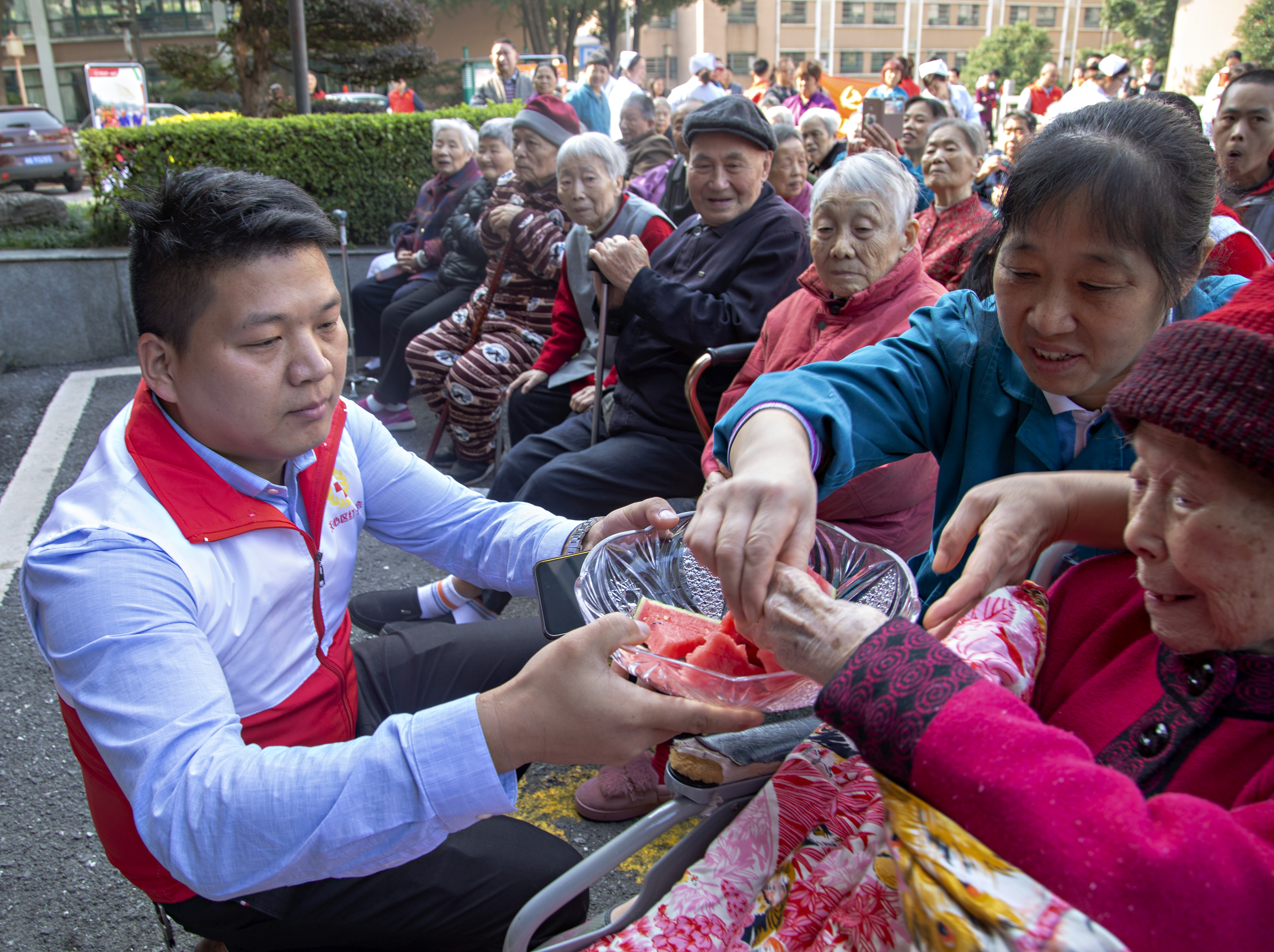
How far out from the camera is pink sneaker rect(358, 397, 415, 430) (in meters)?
6.11

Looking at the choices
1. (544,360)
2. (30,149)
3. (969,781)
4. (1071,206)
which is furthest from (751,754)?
(30,149)

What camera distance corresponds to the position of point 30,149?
55.0 feet

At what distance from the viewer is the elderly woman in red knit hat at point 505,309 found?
16.4ft

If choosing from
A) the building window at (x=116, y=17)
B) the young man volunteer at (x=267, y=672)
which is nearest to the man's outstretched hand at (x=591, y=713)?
the young man volunteer at (x=267, y=672)

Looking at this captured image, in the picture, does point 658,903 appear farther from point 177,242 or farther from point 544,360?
point 544,360

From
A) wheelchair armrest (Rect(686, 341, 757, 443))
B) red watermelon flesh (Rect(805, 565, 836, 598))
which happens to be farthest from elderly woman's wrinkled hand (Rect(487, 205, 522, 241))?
red watermelon flesh (Rect(805, 565, 836, 598))

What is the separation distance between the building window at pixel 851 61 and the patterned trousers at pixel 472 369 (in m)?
54.6

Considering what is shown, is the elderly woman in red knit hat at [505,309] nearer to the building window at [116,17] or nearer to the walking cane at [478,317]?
the walking cane at [478,317]

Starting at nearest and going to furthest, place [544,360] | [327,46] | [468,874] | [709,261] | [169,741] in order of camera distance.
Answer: [169,741] < [468,874] < [709,261] < [544,360] < [327,46]

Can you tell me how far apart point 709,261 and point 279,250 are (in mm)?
2407

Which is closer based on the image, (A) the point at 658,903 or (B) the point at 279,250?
(A) the point at 658,903

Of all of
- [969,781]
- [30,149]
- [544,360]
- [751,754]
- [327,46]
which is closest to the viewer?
[969,781]

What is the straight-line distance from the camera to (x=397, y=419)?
6172mm

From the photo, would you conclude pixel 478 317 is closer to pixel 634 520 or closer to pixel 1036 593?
pixel 634 520
